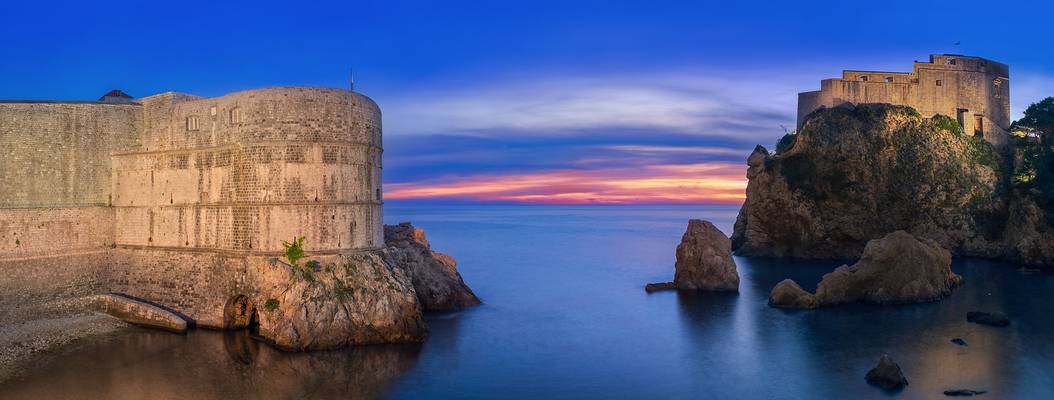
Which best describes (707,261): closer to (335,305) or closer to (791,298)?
(791,298)

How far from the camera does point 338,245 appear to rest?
1062 inches

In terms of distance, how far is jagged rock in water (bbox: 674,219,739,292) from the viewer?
4144 centimetres

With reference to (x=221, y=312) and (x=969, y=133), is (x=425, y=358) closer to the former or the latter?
(x=221, y=312)

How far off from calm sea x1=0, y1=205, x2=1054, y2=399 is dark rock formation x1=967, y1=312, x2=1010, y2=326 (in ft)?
1.52

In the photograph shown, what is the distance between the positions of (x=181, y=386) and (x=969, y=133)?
65493 mm

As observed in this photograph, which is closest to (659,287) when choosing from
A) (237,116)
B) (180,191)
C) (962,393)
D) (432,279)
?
A: (432,279)

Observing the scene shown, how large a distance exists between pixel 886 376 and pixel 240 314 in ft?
77.5

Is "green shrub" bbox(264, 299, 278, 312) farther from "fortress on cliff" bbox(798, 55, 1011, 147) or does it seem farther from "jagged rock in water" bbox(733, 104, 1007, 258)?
"fortress on cliff" bbox(798, 55, 1011, 147)

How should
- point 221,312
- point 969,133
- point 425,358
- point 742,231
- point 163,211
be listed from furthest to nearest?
point 742,231 < point 969,133 < point 163,211 < point 221,312 < point 425,358

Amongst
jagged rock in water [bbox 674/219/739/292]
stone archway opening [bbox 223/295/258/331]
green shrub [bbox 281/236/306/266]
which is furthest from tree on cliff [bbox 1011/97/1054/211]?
stone archway opening [bbox 223/295/258/331]

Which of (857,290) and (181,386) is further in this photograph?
(857,290)

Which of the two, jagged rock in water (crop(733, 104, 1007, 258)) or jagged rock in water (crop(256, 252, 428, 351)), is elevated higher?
jagged rock in water (crop(733, 104, 1007, 258))

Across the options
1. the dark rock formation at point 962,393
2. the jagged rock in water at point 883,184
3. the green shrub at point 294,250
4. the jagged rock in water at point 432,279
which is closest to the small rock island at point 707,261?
the jagged rock in water at point 432,279

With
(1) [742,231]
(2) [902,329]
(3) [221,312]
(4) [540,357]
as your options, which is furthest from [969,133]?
(3) [221,312]
